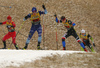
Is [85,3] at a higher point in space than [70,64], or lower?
higher

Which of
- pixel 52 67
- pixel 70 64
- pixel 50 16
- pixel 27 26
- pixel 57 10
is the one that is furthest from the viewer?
pixel 57 10

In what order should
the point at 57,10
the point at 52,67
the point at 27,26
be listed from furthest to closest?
the point at 57,10
the point at 27,26
the point at 52,67

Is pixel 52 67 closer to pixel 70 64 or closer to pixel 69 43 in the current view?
pixel 70 64

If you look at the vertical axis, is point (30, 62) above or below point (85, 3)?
below

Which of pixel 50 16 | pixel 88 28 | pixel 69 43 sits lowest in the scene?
pixel 69 43

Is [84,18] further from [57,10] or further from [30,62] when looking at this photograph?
[30,62]

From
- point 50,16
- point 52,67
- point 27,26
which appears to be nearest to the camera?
point 52,67

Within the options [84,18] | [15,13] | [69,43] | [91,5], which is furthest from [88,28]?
[15,13]

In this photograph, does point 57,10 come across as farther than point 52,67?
Yes

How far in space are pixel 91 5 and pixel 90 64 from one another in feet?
59.9

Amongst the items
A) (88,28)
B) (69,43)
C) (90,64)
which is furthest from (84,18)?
(90,64)

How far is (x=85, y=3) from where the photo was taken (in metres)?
22.9

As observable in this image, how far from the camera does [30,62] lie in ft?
17.3

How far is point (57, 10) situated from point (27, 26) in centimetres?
456
